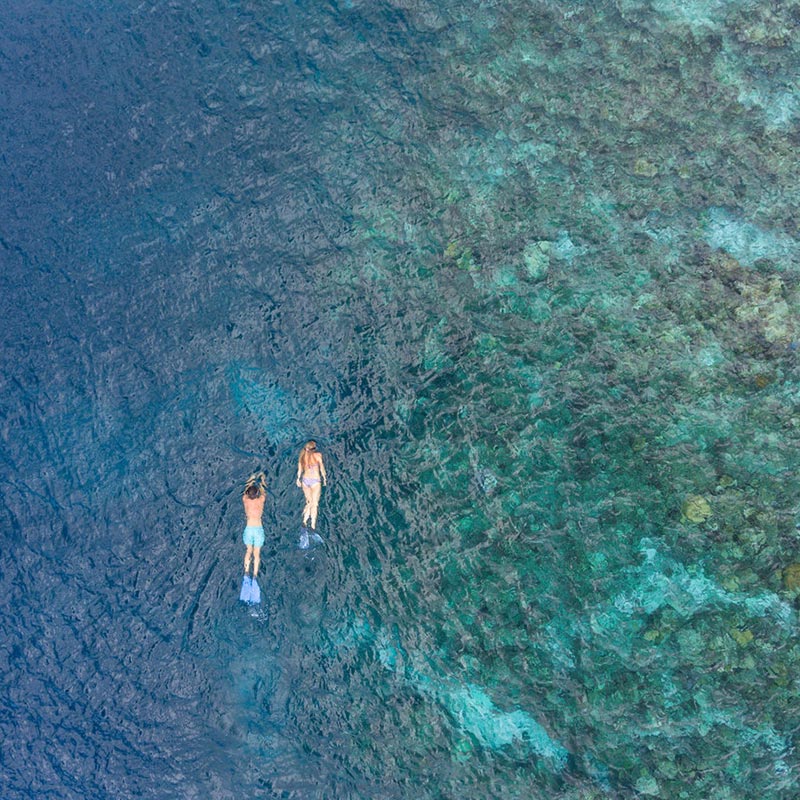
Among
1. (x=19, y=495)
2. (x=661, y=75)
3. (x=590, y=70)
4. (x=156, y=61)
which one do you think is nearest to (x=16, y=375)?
(x=19, y=495)

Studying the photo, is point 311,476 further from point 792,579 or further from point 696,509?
point 792,579

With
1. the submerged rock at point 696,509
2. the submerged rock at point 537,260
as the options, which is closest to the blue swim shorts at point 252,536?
the submerged rock at point 537,260

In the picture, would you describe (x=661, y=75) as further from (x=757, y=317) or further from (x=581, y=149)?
(x=757, y=317)

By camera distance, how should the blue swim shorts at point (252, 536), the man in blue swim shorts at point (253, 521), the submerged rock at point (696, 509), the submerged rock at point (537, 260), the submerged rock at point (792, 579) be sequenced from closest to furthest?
the submerged rock at point (792, 579) < the submerged rock at point (696, 509) < the man in blue swim shorts at point (253, 521) < the blue swim shorts at point (252, 536) < the submerged rock at point (537, 260)

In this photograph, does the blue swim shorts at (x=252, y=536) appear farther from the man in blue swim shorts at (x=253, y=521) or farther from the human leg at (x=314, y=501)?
the human leg at (x=314, y=501)

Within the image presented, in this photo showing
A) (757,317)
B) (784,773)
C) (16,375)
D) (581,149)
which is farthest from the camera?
(16,375)
